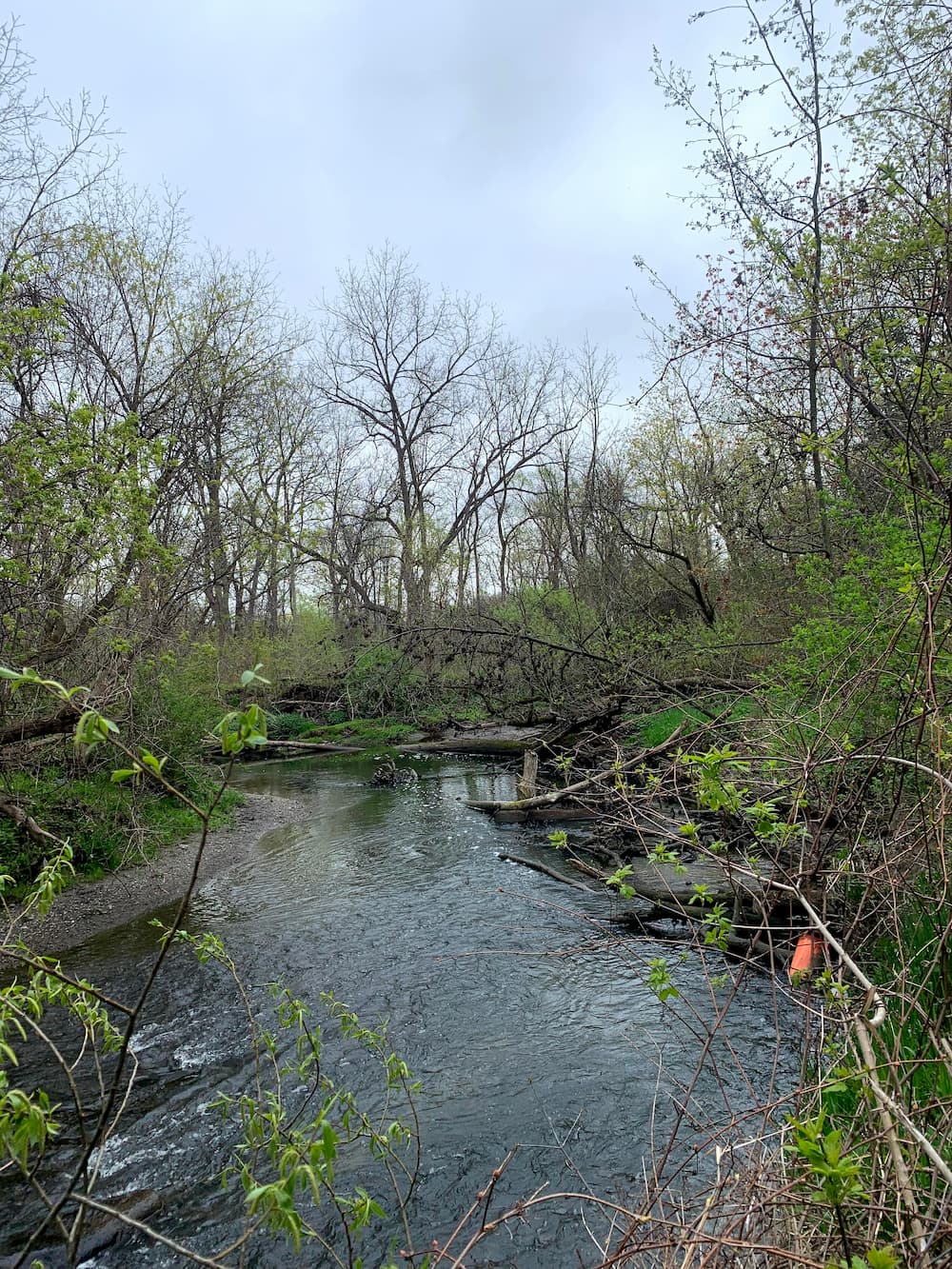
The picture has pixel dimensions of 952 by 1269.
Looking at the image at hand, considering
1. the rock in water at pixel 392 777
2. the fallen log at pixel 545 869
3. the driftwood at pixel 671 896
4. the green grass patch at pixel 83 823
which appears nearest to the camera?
the driftwood at pixel 671 896

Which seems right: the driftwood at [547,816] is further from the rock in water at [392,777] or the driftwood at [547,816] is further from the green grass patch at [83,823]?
the green grass patch at [83,823]

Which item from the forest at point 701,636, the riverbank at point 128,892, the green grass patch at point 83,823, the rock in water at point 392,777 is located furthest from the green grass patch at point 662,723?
the green grass patch at point 83,823

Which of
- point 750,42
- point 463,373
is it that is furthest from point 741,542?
point 463,373

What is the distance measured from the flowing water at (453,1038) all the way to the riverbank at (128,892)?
1.29 ft

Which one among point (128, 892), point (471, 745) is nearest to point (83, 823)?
point (128, 892)

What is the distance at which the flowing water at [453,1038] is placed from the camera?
436 centimetres

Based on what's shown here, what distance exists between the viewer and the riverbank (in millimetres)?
8703

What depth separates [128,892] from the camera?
1020cm

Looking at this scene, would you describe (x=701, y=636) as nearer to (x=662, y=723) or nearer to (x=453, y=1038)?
(x=662, y=723)

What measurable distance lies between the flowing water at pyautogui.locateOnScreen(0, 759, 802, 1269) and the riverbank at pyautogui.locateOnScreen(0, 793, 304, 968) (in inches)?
15.4

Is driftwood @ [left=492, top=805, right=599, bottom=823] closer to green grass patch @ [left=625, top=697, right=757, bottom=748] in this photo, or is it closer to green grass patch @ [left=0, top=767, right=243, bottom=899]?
green grass patch @ [left=625, top=697, right=757, bottom=748]

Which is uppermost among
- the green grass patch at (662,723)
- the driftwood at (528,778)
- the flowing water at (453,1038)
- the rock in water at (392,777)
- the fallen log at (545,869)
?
the green grass patch at (662,723)

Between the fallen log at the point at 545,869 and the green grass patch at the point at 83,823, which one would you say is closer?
the green grass patch at the point at 83,823

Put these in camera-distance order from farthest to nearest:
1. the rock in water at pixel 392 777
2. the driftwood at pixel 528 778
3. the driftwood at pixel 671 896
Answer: the rock in water at pixel 392 777 → the driftwood at pixel 528 778 → the driftwood at pixel 671 896
